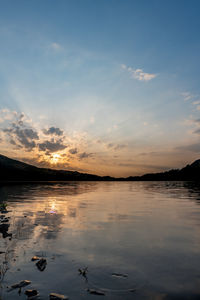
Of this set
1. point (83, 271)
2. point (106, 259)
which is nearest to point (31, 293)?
point (83, 271)

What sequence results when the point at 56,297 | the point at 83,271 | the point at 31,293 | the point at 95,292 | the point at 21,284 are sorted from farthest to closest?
the point at 83,271
the point at 21,284
the point at 95,292
the point at 31,293
the point at 56,297

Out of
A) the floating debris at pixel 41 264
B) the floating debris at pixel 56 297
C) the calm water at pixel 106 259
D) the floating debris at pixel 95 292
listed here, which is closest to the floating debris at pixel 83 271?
the calm water at pixel 106 259

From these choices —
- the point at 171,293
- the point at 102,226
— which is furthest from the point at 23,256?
the point at 102,226

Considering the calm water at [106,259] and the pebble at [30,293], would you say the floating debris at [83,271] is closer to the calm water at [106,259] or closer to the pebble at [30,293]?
the calm water at [106,259]

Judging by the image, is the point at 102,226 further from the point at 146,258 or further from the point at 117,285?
the point at 117,285

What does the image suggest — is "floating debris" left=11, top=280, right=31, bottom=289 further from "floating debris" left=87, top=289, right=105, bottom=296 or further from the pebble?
"floating debris" left=87, top=289, right=105, bottom=296

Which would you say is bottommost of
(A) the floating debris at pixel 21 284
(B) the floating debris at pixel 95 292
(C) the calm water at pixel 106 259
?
(C) the calm water at pixel 106 259

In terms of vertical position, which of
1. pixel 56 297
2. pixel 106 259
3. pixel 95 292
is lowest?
pixel 106 259

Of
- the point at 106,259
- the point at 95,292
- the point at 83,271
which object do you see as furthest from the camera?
the point at 106,259

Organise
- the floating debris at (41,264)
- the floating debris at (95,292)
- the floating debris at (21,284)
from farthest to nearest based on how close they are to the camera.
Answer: the floating debris at (41,264) < the floating debris at (21,284) < the floating debris at (95,292)

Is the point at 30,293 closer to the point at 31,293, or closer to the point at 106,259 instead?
the point at 31,293

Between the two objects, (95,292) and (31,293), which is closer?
(31,293)

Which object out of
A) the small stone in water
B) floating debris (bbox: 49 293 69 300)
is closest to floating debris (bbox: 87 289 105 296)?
floating debris (bbox: 49 293 69 300)

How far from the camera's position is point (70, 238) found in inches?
551
